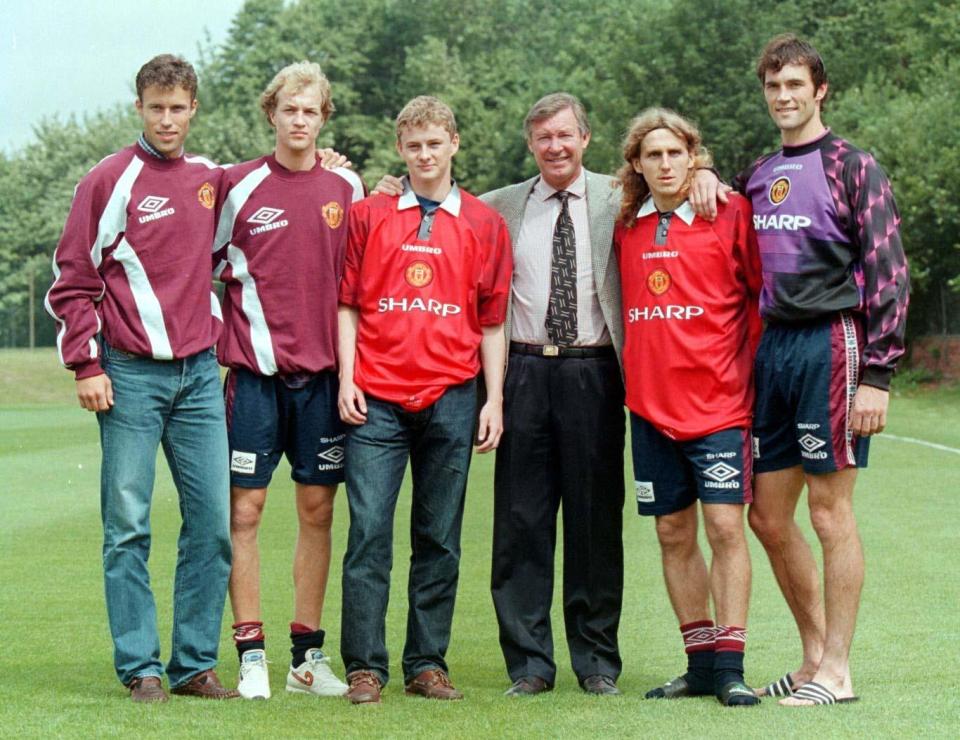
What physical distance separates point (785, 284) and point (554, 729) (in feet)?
6.15

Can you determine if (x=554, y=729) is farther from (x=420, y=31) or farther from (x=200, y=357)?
(x=420, y=31)

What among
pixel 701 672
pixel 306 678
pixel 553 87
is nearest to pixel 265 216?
pixel 306 678

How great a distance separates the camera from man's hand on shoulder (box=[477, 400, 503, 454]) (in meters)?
6.08

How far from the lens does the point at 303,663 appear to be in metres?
6.00

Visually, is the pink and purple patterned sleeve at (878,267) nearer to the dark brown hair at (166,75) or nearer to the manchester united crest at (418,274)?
the manchester united crest at (418,274)

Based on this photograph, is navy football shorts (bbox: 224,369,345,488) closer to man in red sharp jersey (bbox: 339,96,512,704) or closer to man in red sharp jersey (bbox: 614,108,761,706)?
man in red sharp jersey (bbox: 339,96,512,704)

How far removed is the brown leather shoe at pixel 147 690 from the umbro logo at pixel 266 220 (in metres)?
1.78

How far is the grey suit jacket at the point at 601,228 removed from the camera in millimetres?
6090

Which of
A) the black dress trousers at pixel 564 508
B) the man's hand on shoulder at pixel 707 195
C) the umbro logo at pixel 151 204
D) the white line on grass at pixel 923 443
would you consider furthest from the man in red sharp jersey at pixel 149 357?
the white line on grass at pixel 923 443

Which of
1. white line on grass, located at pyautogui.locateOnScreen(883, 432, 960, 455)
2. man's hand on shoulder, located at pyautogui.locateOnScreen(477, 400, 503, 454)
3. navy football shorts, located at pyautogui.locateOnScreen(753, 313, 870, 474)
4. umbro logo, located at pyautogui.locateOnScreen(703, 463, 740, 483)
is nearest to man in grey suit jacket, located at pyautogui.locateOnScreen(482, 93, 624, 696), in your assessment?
man's hand on shoulder, located at pyautogui.locateOnScreen(477, 400, 503, 454)

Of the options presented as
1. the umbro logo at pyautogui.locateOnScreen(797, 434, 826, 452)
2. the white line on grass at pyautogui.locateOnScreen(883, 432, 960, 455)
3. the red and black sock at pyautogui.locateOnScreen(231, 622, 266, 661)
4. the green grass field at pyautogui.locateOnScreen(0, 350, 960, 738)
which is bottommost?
the white line on grass at pyautogui.locateOnScreen(883, 432, 960, 455)

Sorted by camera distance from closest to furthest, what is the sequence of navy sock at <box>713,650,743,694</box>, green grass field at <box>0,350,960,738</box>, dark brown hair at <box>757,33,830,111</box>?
green grass field at <box>0,350,960,738</box>, navy sock at <box>713,650,743,694</box>, dark brown hair at <box>757,33,830,111</box>

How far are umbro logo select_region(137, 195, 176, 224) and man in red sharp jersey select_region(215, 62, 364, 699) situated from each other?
0.32m

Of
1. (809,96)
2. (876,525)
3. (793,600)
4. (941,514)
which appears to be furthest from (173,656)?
(941,514)
